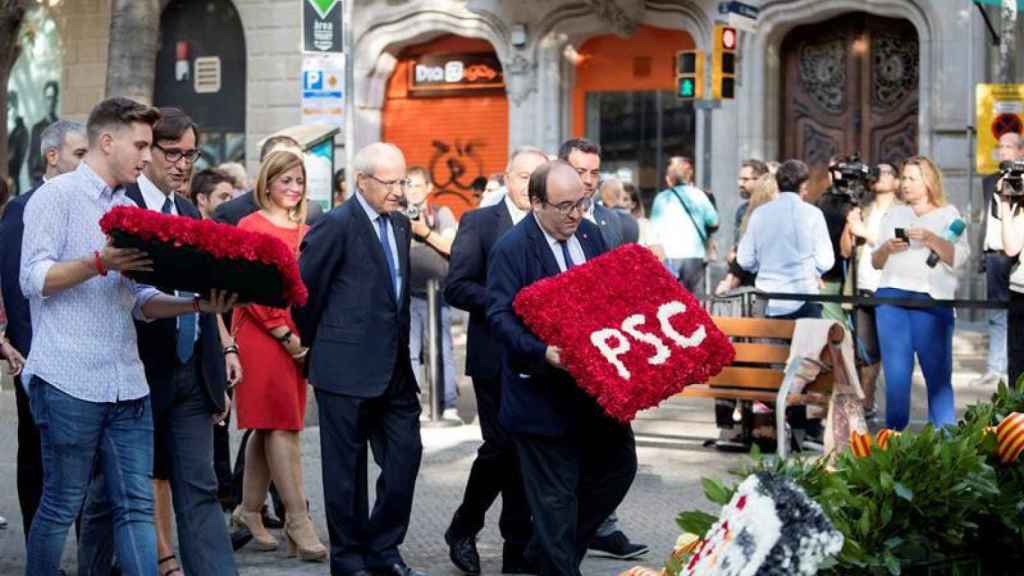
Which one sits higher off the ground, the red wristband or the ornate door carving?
the ornate door carving

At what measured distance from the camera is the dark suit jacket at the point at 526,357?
7434mm

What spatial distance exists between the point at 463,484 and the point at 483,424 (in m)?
2.67

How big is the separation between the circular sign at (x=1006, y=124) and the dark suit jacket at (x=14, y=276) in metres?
12.0

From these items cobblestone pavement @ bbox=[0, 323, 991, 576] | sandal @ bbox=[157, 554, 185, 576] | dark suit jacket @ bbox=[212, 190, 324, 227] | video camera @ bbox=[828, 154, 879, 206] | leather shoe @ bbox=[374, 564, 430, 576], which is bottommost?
cobblestone pavement @ bbox=[0, 323, 991, 576]

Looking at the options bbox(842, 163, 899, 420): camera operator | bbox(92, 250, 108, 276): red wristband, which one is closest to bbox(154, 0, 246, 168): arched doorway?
bbox(842, 163, 899, 420): camera operator

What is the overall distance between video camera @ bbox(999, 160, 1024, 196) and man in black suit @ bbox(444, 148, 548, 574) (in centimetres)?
403

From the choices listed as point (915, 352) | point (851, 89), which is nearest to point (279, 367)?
point (915, 352)

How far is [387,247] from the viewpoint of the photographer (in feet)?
28.7

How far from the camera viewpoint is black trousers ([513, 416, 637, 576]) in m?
7.50

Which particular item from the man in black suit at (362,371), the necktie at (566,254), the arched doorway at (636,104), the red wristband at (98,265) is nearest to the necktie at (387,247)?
the man in black suit at (362,371)

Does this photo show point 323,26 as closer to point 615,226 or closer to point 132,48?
point 132,48

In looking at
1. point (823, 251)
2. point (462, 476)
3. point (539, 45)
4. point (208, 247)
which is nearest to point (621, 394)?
point (208, 247)

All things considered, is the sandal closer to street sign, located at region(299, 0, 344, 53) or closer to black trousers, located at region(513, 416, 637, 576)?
black trousers, located at region(513, 416, 637, 576)

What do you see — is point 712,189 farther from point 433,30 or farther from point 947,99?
point 433,30
